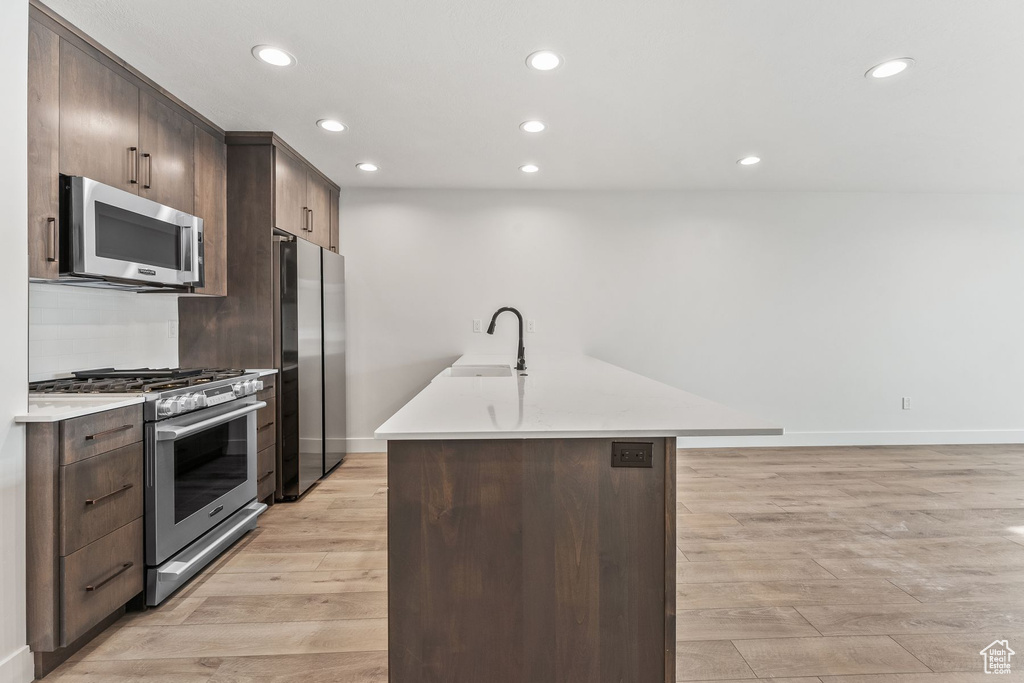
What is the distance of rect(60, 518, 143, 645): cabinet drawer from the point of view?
168cm

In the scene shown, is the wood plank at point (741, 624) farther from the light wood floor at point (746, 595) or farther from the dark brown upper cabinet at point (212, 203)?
the dark brown upper cabinet at point (212, 203)

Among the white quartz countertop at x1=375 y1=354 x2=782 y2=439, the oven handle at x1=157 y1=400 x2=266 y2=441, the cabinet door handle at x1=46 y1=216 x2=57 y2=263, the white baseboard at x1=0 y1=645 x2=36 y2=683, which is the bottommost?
the white baseboard at x1=0 y1=645 x2=36 y2=683

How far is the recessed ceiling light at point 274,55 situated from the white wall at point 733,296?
2148 millimetres

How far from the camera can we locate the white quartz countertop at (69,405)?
5.30 feet

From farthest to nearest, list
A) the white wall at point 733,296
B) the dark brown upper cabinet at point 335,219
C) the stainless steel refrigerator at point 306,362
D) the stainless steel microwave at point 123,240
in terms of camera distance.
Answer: the white wall at point 733,296 < the dark brown upper cabinet at point 335,219 < the stainless steel refrigerator at point 306,362 < the stainless steel microwave at point 123,240

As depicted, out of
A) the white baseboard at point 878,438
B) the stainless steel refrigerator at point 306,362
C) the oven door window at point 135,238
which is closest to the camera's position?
the oven door window at point 135,238

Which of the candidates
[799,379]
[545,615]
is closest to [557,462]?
[545,615]

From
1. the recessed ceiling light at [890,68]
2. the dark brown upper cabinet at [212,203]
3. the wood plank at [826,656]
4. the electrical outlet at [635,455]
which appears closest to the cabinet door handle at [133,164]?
the dark brown upper cabinet at [212,203]

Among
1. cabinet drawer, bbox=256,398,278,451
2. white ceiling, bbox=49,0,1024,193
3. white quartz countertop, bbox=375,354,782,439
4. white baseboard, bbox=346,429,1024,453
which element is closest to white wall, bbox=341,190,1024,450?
white baseboard, bbox=346,429,1024,453

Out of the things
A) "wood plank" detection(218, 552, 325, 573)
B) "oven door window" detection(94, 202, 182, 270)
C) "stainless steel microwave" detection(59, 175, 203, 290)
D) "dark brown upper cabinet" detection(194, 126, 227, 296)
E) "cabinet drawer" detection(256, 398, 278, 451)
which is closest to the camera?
"stainless steel microwave" detection(59, 175, 203, 290)

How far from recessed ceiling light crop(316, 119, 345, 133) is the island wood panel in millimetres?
2355

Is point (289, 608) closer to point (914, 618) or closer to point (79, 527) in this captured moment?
point (79, 527)

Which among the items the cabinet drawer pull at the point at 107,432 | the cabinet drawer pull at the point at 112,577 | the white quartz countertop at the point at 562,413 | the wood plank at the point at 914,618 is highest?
the white quartz countertop at the point at 562,413

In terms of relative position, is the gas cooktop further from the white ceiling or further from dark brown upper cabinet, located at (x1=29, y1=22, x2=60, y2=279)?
the white ceiling
